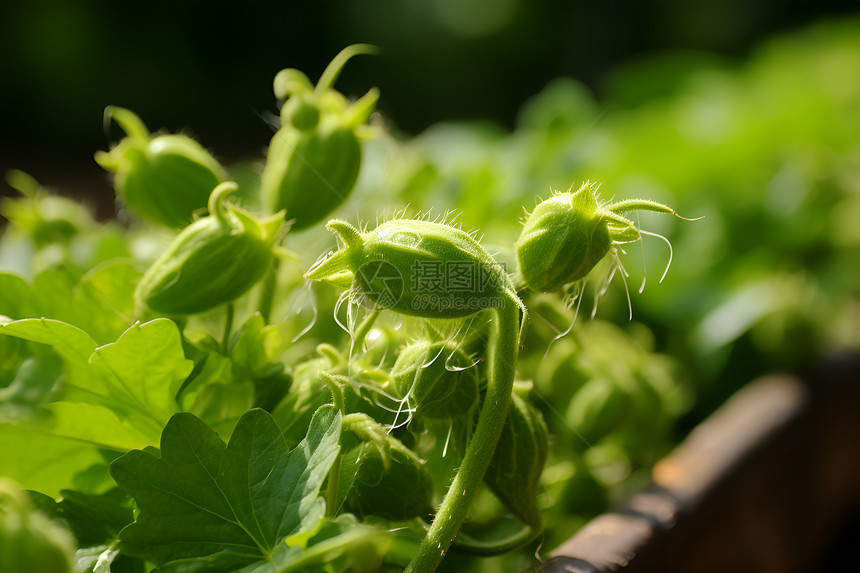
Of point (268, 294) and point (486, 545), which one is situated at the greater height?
point (268, 294)

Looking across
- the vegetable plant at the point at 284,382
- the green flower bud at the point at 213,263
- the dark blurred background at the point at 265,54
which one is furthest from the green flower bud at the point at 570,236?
the dark blurred background at the point at 265,54

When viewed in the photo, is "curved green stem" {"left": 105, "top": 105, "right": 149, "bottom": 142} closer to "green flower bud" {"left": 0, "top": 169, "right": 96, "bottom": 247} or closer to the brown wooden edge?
"green flower bud" {"left": 0, "top": 169, "right": 96, "bottom": 247}

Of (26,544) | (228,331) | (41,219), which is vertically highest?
(41,219)

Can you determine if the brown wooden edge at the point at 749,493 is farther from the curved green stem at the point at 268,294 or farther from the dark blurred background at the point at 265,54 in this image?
the dark blurred background at the point at 265,54

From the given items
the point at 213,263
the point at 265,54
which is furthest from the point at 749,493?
the point at 265,54

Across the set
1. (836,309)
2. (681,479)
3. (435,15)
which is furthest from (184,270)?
(435,15)

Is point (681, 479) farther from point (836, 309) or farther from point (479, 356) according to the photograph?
point (836, 309)
